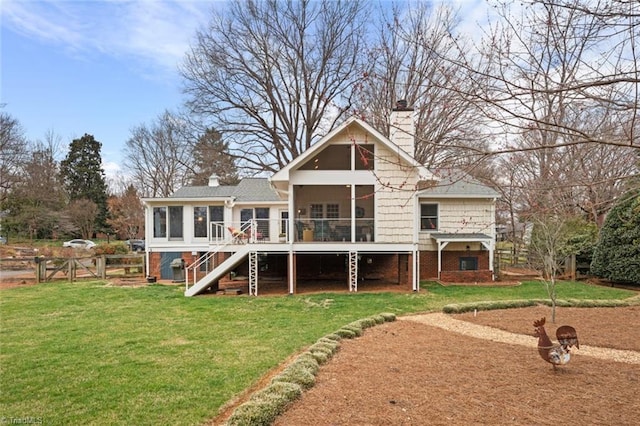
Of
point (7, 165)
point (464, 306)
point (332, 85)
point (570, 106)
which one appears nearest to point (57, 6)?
point (570, 106)

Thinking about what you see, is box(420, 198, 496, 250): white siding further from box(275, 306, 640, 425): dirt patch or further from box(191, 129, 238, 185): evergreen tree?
box(191, 129, 238, 185): evergreen tree

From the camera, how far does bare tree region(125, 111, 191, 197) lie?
119 ft

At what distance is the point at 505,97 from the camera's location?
3.33 meters

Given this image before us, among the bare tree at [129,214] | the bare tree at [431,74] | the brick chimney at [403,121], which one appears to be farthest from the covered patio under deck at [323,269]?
the bare tree at [129,214]

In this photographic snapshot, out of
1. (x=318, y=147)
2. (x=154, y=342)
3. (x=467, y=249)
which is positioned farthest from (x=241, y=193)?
(x=154, y=342)

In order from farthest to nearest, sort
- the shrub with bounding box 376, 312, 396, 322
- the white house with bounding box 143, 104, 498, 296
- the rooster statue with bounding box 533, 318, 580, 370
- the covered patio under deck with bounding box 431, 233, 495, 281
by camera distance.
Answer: the covered patio under deck with bounding box 431, 233, 495, 281, the white house with bounding box 143, 104, 498, 296, the shrub with bounding box 376, 312, 396, 322, the rooster statue with bounding box 533, 318, 580, 370

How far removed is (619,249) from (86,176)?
164 feet

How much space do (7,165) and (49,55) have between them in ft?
98.4

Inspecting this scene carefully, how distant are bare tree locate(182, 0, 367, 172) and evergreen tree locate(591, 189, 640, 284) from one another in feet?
47.8

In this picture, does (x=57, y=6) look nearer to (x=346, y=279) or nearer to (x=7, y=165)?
(x=346, y=279)

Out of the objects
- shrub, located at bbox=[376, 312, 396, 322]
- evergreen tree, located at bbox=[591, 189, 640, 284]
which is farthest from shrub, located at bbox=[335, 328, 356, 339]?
evergreen tree, located at bbox=[591, 189, 640, 284]

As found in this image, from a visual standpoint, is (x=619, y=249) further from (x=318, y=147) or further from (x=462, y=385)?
(x=462, y=385)

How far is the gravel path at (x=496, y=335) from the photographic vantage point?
21.5 ft

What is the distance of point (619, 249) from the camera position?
14938mm
